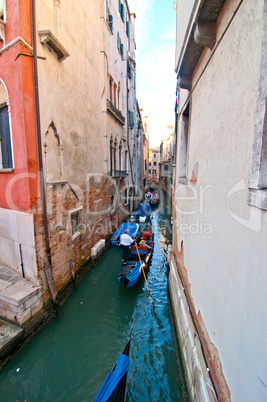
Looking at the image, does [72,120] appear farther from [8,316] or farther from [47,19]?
[8,316]

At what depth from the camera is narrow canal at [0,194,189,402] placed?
10.2 feet

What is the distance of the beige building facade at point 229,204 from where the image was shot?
129cm

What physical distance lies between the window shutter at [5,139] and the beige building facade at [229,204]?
11.4 feet

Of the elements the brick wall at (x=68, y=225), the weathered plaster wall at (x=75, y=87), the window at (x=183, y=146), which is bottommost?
the brick wall at (x=68, y=225)

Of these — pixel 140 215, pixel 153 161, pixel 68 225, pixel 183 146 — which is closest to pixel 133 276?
pixel 68 225

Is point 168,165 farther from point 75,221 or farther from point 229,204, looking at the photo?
point 229,204

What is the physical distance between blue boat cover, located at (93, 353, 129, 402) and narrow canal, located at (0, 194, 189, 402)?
32.8 inches

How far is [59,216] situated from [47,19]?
13.7ft

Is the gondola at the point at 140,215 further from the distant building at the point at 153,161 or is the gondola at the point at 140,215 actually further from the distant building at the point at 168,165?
the distant building at the point at 153,161

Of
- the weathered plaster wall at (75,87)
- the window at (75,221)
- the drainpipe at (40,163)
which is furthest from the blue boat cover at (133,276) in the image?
the weathered plaster wall at (75,87)

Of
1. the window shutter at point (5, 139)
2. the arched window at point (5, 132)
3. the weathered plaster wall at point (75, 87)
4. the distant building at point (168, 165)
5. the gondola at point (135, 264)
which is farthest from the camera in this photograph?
the distant building at point (168, 165)

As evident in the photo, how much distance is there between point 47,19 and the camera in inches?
166

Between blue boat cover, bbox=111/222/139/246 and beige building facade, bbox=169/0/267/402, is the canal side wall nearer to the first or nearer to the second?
A: beige building facade, bbox=169/0/267/402

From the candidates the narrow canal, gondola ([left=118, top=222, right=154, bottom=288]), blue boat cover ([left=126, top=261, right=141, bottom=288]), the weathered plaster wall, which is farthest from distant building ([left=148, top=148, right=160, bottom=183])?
the narrow canal
